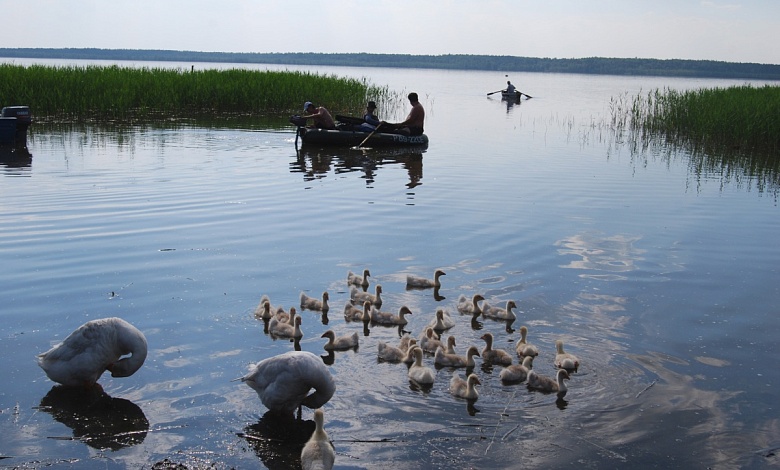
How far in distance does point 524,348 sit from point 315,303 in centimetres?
269

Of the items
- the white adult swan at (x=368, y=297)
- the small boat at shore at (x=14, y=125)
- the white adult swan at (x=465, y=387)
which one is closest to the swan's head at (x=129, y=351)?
the white adult swan at (x=465, y=387)

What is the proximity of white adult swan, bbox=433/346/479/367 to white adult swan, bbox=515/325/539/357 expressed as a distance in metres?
0.52

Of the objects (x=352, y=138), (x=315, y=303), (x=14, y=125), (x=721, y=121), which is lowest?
(x=315, y=303)

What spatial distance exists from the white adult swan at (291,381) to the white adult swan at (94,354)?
44.1 inches

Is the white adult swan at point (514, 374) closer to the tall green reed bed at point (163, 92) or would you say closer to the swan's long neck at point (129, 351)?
the swan's long neck at point (129, 351)

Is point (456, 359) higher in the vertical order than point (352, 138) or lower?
lower

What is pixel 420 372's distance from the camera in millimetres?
8117

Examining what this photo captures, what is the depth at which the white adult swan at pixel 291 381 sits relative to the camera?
22.6 feet

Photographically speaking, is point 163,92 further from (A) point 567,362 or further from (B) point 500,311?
(A) point 567,362

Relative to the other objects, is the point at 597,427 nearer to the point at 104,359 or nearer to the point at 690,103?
the point at 104,359

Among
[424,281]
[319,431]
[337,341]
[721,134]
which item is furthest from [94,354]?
[721,134]

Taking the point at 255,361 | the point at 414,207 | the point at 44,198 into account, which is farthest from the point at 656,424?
the point at 44,198

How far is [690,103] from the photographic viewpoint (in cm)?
3130

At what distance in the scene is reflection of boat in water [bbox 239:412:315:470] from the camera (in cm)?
647
